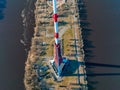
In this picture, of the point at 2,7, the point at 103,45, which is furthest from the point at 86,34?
the point at 2,7

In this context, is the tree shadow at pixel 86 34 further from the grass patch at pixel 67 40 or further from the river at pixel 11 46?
the river at pixel 11 46

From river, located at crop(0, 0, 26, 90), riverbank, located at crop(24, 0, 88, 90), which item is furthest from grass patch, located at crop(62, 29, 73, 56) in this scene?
river, located at crop(0, 0, 26, 90)

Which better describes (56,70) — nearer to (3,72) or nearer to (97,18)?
(3,72)

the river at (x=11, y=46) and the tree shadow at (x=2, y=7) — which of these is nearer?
the river at (x=11, y=46)

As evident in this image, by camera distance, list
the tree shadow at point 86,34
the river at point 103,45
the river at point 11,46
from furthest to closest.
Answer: the tree shadow at point 86,34 → the river at point 11,46 → the river at point 103,45

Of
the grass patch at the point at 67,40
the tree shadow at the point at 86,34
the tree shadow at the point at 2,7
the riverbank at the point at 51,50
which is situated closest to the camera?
the riverbank at the point at 51,50

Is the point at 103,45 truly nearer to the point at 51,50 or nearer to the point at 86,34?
the point at 86,34

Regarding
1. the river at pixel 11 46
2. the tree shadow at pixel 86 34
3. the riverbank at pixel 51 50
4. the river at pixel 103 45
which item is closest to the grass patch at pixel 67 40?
the riverbank at pixel 51 50
